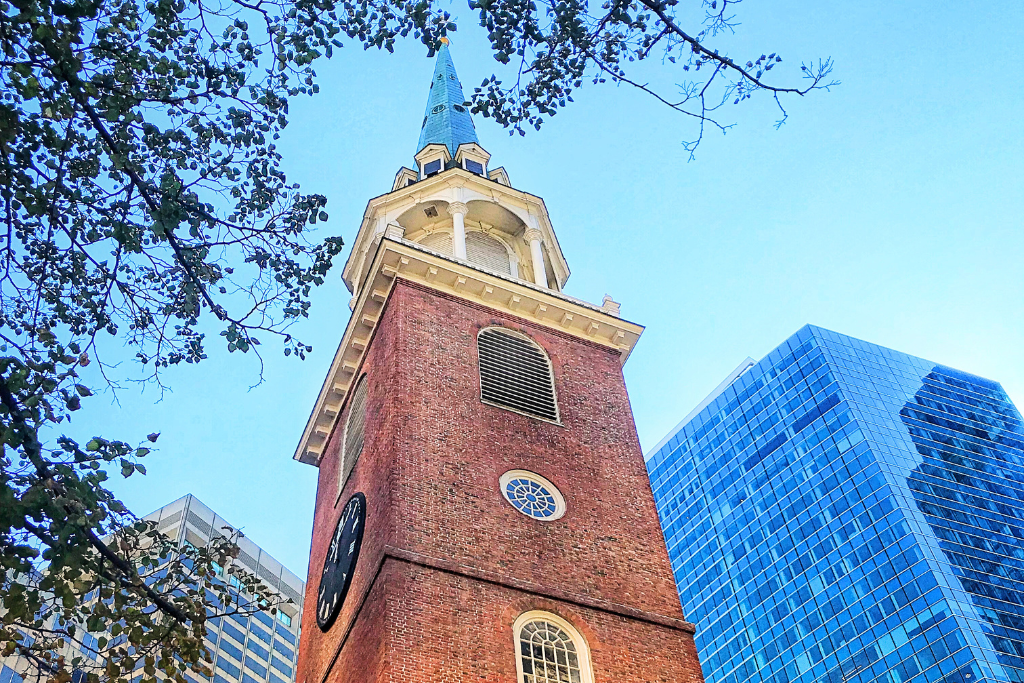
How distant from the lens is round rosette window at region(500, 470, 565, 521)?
18750mm

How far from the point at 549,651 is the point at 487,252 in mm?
13630

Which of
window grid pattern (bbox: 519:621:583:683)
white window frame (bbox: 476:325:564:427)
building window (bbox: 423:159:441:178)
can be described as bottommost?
window grid pattern (bbox: 519:621:583:683)

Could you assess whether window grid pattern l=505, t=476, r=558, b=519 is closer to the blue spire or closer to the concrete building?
the blue spire

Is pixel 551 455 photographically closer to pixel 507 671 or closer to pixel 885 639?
pixel 507 671

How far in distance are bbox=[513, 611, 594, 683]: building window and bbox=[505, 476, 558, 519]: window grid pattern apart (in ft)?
7.56

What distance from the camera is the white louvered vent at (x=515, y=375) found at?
70.0 ft

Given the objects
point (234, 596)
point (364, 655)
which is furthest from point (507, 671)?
point (234, 596)

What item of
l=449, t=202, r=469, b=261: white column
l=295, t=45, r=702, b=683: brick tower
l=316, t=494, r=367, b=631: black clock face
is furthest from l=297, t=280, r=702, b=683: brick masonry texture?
l=449, t=202, r=469, b=261: white column

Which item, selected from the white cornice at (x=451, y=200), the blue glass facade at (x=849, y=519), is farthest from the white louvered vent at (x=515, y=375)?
the blue glass facade at (x=849, y=519)

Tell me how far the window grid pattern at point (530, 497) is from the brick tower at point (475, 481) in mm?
34

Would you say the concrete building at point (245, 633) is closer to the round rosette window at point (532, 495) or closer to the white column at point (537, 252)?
the white column at point (537, 252)

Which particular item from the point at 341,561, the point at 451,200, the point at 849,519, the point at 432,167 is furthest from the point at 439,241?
the point at 849,519

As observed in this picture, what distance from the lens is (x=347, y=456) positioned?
906 inches

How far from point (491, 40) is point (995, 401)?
86.2 meters
